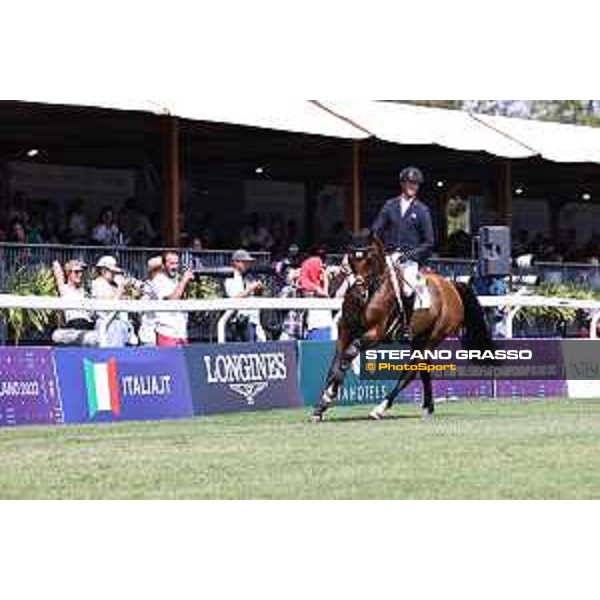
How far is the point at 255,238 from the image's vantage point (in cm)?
2920

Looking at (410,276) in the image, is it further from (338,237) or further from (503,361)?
(338,237)

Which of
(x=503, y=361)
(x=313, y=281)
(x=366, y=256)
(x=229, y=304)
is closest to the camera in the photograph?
(x=366, y=256)

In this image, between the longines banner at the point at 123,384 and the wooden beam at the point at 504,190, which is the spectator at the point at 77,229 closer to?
the longines banner at the point at 123,384

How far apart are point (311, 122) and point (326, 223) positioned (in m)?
10.3

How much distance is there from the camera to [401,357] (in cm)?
2258

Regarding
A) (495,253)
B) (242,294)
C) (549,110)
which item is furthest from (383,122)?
(549,110)

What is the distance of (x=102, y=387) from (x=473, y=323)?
491 cm

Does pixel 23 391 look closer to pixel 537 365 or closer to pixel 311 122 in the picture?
pixel 537 365

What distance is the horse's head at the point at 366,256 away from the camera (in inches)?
698

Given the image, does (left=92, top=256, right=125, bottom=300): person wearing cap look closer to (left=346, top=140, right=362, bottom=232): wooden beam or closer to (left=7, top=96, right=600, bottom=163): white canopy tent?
A: (left=7, top=96, right=600, bottom=163): white canopy tent

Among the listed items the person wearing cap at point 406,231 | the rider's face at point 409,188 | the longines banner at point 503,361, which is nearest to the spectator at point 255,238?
the longines banner at point 503,361

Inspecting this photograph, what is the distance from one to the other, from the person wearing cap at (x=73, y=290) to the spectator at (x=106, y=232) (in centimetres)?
320

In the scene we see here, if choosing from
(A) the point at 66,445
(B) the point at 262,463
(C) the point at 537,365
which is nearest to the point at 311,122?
(C) the point at 537,365

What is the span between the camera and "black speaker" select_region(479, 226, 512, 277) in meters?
24.7
